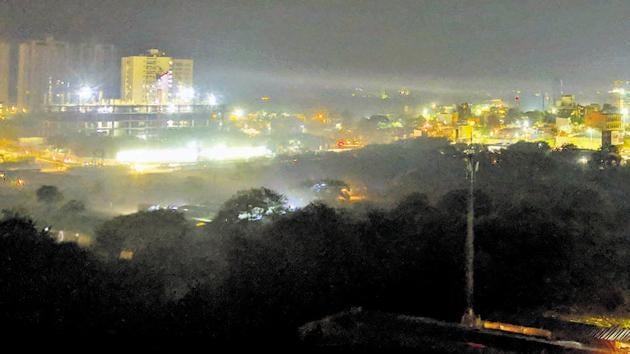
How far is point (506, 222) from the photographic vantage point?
743 centimetres

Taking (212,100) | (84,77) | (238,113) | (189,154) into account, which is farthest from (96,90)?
(189,154)

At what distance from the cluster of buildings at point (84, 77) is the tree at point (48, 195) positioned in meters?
11.7

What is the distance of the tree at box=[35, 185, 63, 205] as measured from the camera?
9.04 m

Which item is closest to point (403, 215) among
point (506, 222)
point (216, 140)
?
point (506, 222)

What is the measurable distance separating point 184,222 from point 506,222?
3.36 metres

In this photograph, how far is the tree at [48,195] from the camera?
356 inches

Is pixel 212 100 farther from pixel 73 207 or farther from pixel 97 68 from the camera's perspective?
pixel 73 207

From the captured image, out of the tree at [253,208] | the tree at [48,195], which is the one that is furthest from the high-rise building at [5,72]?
the tree at [253,208]

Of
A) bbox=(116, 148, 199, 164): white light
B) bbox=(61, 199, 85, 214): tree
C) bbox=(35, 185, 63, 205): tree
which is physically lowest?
bbox=(61, 199, 85, 214): tree

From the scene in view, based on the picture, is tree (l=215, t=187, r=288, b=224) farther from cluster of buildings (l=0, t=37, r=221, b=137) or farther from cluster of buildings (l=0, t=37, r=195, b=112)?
cluster of buildings (l=0, t=37, r=195, b=112)

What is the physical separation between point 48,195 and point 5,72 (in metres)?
13.6

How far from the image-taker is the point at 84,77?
2344cm

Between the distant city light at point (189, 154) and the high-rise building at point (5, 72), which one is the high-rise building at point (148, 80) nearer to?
the high-rise building at point (5, 72)

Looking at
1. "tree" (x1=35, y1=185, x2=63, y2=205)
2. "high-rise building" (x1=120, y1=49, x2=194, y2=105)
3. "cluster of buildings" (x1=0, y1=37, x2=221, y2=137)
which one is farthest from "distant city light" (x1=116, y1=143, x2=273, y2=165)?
"high-rise building" (x1=120, y1=49, x2=194, y2=105)
